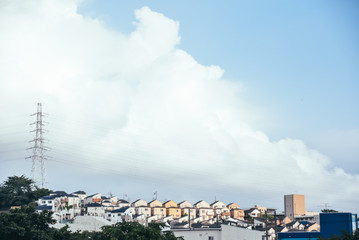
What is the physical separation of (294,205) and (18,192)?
89009 millimetres

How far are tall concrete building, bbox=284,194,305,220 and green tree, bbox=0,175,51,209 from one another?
83942 mm

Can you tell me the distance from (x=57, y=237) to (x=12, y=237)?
5.37 m

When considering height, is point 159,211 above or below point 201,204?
below

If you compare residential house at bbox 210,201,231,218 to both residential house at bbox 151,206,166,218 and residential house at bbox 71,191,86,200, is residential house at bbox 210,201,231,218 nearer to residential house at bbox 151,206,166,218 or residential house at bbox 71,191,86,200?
residential house at bbox 151,206,166,218

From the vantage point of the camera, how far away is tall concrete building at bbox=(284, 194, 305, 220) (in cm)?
15225

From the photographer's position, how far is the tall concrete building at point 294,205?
152250 mm

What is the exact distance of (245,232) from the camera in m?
68.8

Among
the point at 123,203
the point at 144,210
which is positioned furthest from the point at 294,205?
the point at 123,203

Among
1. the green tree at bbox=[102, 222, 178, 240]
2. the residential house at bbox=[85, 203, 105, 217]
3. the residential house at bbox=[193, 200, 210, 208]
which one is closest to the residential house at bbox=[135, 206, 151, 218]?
the residential house at bbox=[193, 200, 210, 208]

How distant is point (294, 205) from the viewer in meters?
152

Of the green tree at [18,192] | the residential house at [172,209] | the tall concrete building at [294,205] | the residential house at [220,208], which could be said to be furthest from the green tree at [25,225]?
the tall concrete building at [294,205]

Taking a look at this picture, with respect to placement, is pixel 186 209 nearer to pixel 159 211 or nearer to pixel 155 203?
pixel 159 211

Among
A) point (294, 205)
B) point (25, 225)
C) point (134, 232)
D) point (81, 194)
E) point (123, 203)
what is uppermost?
point (81, 194)

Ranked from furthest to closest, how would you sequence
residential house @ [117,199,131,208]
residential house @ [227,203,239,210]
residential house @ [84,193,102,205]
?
residential house @ [227,203,239,210] → residential house @ [117,199,131,208] → residential house @ [84,193,102,205]
